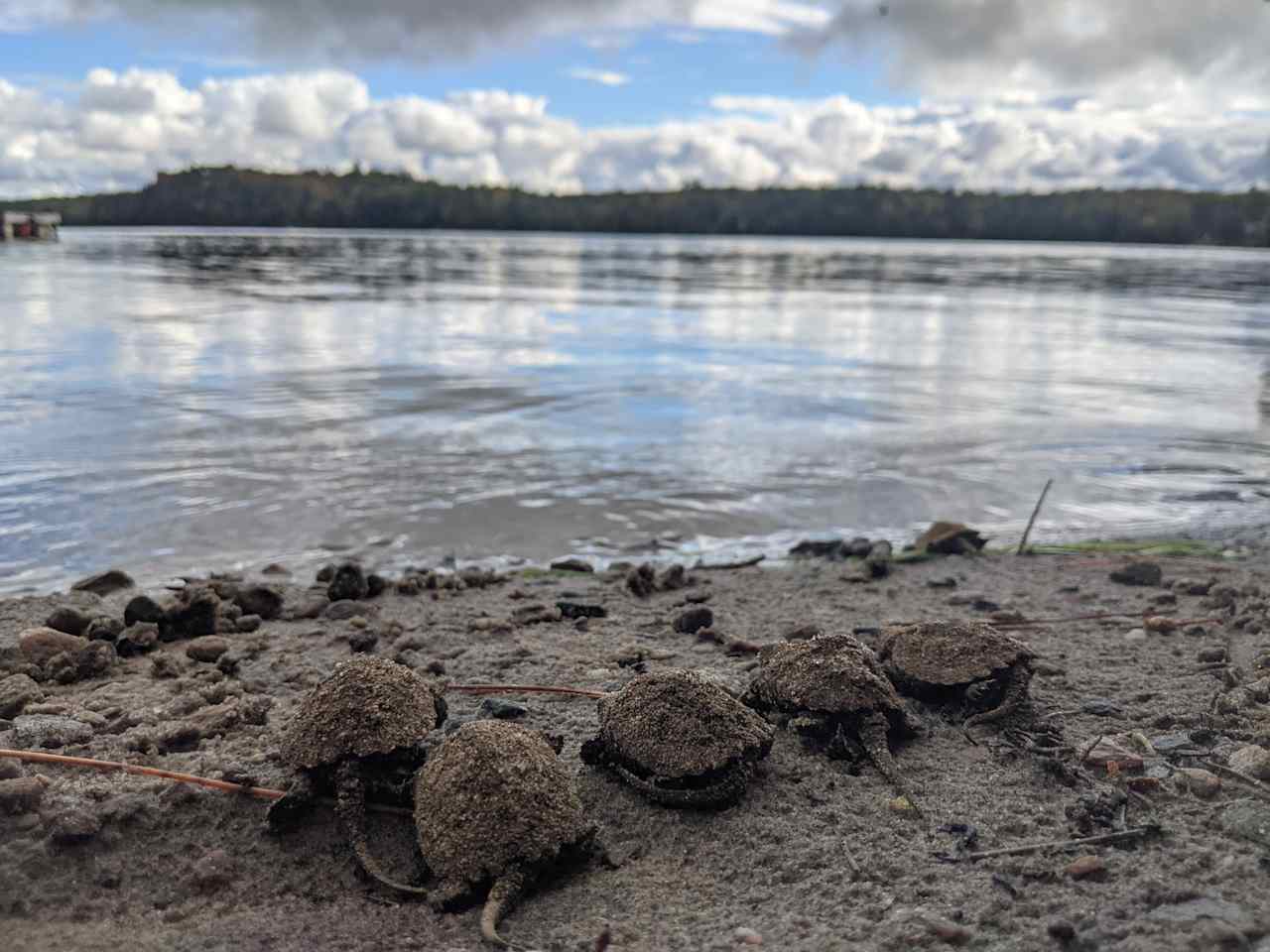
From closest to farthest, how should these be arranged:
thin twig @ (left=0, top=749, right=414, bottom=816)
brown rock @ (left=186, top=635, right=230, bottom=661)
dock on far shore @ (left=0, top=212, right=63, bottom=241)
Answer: thin twig @ (left=0, top=749, right=414, bottom=816) → brown rock @ (left=186, top=635, right=230, bottom=661) → dock on far shore @ (left=0, top=212, right=63, bottom=241)

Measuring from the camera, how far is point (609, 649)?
5.37 meters

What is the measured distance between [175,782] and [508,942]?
1.59m

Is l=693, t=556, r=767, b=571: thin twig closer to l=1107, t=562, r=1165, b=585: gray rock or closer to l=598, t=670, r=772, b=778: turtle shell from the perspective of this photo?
l=1107, t=562, r=1165, b=585: gray rock

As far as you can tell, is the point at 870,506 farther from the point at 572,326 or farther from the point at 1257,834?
the point at 572,326

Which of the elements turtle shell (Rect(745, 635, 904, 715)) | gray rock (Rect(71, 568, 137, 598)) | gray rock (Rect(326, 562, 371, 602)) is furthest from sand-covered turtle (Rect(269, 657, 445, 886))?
gray rock (Rect(71, 568, 137, 598))

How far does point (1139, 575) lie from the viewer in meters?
6.87

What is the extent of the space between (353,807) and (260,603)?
113 inches

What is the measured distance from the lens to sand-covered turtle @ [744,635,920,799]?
4.04 meters

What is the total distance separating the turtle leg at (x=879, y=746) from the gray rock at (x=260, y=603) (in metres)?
3.77

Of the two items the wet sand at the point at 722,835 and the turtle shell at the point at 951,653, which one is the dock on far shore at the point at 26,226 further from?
the turtle shell at the point at 951,653

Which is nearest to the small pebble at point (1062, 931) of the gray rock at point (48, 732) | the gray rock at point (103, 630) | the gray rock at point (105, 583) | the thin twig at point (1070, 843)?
the thin twig at point (1070, 843)

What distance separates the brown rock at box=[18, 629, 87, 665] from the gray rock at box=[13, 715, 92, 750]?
0.84m

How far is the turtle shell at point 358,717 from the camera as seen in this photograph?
142 inches

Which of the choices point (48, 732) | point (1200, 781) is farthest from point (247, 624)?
point (1200, 781)
